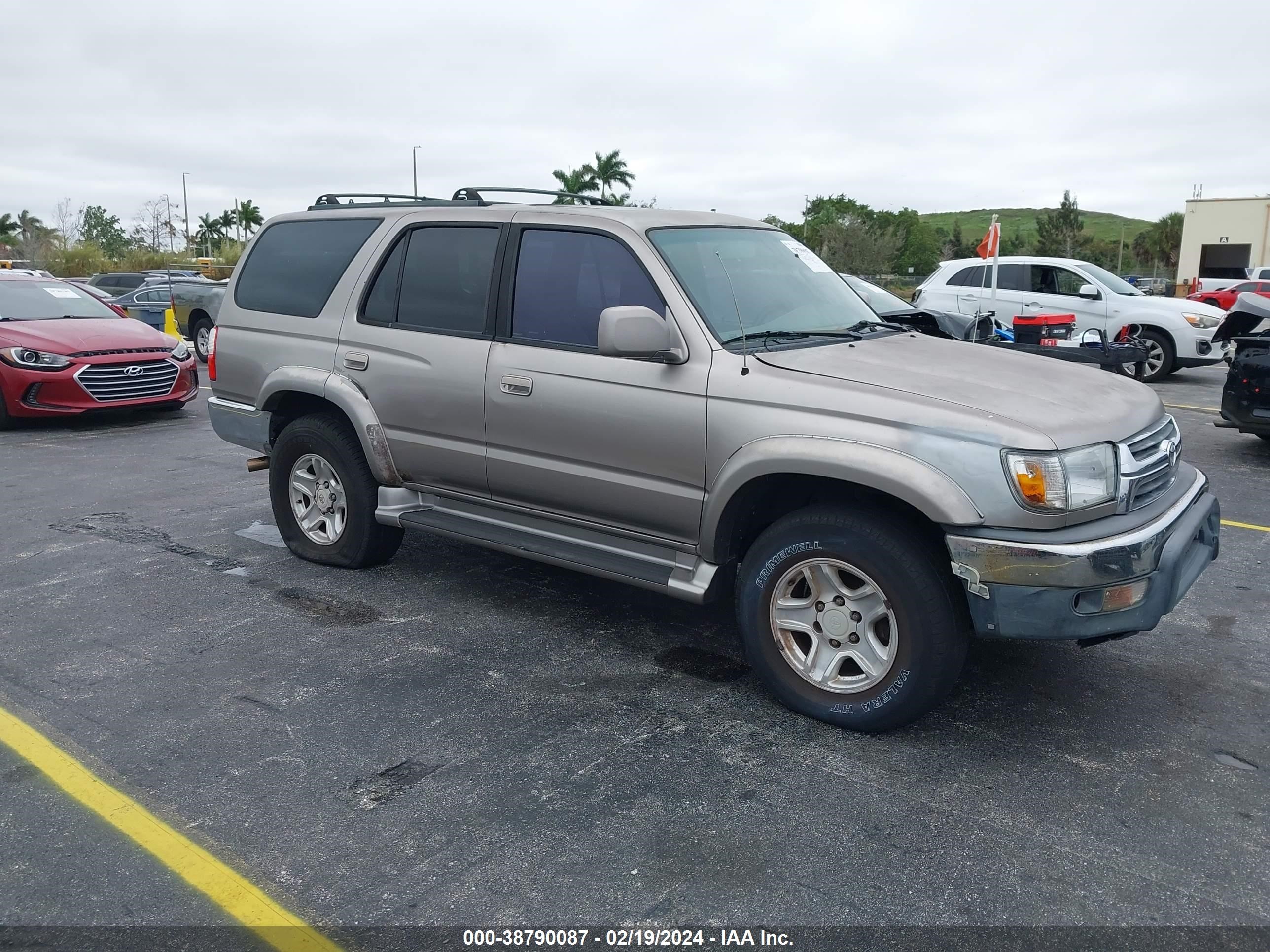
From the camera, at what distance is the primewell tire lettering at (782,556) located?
147 inches

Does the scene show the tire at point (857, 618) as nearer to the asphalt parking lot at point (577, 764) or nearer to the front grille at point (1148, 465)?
the asphalt parking lot at point (577, 764)

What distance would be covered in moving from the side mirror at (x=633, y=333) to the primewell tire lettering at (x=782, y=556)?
894 mm

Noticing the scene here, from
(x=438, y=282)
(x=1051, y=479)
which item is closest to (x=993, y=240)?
(x=438, y=282)

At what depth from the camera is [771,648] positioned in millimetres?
3926

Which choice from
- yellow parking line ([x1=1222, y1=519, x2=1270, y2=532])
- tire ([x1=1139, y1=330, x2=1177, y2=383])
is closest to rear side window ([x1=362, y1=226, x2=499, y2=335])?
yellow parking line ([x1=1222, y1=519, x2=1270, y2=532])

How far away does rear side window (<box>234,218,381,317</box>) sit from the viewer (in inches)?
216

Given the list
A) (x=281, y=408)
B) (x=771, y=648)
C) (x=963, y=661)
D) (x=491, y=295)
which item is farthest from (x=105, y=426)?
(x=963, y=661)

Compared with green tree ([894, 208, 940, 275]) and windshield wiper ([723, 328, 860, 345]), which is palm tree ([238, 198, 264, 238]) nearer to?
green tree ([894, 208, 940, 275])

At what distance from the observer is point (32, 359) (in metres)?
10.2

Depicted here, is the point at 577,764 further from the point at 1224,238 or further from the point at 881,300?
the point at 1224,238

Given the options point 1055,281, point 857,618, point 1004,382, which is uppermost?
point 1055,281

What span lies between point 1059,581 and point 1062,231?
77.9 metres

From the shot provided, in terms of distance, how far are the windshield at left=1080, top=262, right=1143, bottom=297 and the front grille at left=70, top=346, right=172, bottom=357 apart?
12.0 m

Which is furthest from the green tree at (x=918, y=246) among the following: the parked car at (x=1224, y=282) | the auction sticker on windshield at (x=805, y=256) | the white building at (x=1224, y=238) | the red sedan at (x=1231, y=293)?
the auction sticker on windshield at (x=805, y=256)
